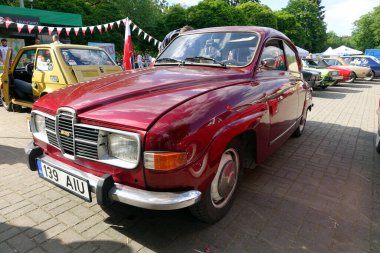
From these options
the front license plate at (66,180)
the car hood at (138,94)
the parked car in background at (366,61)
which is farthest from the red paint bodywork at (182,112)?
the parked car in background at (366,61)

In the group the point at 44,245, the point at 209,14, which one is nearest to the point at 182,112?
the point at 44,245

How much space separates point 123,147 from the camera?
2.11 meters

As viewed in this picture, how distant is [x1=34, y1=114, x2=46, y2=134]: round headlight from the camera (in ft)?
9.23

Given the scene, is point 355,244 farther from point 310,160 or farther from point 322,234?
point 310,160

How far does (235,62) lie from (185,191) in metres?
1.83

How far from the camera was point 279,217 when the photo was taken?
285cm

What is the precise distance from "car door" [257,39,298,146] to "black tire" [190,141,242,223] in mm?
766

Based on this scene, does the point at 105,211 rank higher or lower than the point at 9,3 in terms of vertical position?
lower

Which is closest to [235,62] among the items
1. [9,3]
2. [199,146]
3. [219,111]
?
[219,111]

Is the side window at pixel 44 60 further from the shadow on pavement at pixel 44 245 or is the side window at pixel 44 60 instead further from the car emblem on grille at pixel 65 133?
the shadow on pavement at pixel 44 245

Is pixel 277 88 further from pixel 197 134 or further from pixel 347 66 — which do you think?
pixel 347 66

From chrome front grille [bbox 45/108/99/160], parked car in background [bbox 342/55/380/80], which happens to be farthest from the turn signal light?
parked car in background [bbox 342/55/380/80]

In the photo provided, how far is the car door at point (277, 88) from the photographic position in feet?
10.8

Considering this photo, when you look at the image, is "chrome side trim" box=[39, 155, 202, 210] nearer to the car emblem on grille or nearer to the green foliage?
the car emblem on grille
